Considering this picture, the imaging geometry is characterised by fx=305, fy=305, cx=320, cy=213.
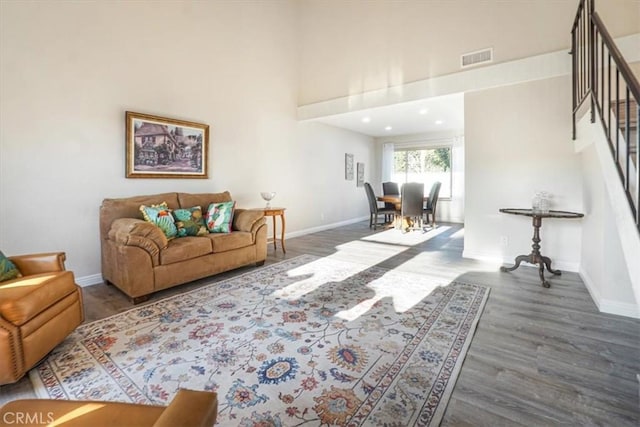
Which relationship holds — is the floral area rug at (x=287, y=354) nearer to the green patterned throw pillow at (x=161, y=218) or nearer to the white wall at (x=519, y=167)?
the green patterned throw pillow at (x=161, y=218)

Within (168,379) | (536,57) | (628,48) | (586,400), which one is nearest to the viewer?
(586,400)

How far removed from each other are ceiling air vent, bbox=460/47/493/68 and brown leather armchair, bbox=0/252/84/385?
198 inches

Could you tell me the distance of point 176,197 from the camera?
3793mm

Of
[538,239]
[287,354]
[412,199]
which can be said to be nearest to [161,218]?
[287,354]

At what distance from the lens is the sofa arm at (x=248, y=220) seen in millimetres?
3900

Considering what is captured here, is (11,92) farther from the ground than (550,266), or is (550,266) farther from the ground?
(11,92)

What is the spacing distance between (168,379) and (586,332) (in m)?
2.79

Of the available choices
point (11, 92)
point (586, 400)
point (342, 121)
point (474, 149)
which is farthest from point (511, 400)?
point (342, 121)

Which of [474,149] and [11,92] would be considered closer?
[11,92]

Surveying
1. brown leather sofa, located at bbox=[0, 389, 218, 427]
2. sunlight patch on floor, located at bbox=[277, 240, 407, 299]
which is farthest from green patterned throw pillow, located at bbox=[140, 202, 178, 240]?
brown leather sofa, located at bbox=[0, 389, 218, 427]

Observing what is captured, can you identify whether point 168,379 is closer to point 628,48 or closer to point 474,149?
point 474,149

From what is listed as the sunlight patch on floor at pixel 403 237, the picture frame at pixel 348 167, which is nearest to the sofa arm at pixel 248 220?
the sunlight patch on floor at pixel 403 237

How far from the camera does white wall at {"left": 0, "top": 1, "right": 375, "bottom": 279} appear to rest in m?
2.86

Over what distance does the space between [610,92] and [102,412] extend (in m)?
3.12
